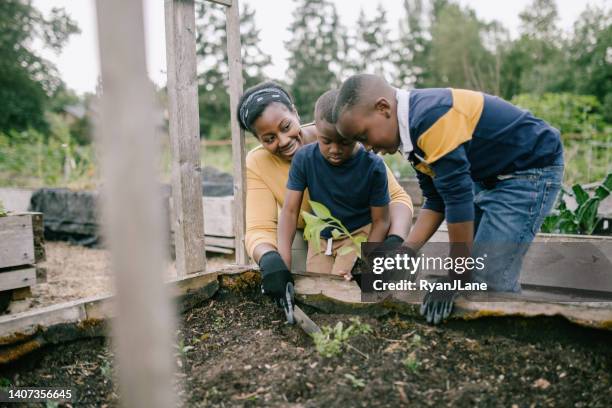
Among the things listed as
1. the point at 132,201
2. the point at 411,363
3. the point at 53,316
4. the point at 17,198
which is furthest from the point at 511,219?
the point at 17,198

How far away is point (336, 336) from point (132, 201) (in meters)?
1.16

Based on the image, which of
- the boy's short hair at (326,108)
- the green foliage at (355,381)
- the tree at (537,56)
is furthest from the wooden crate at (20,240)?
the tree at (537,56)

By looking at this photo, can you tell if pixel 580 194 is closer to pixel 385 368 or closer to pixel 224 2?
pixel 385 368

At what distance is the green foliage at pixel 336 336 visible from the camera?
158 cm

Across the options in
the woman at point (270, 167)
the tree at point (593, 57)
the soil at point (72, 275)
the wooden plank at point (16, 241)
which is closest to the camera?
the woman at point (270, 167)

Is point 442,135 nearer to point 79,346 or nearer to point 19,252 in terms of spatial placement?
point 79,346

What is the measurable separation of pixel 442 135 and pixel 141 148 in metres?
1.30

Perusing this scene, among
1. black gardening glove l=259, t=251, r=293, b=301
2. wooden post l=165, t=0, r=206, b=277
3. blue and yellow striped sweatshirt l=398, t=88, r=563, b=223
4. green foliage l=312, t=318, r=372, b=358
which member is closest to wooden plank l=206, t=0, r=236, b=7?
wooden post l=165, t=0, r=206, b=277

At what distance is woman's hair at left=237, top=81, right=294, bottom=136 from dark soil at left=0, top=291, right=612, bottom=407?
1.09 m

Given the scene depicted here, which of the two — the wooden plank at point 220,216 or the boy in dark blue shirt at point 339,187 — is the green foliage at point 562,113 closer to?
Result: the wooden plank at point 220,216

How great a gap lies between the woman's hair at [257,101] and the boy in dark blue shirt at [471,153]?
58 cm

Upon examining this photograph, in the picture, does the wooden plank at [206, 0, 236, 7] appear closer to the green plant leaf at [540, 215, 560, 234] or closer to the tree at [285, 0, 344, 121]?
the green plant leaf at [540, 215, 560, 234]

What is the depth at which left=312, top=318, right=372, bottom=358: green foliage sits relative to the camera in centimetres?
158

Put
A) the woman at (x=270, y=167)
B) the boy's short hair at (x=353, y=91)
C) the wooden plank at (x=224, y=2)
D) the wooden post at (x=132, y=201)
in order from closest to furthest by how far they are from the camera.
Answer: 1. the wooden post at (x=132, y=201)
2. the boy's short hair at (x=353, y=91)
3. the woman at (x=270, y=167)
4. the wooden plank at (x=224, y=2)
